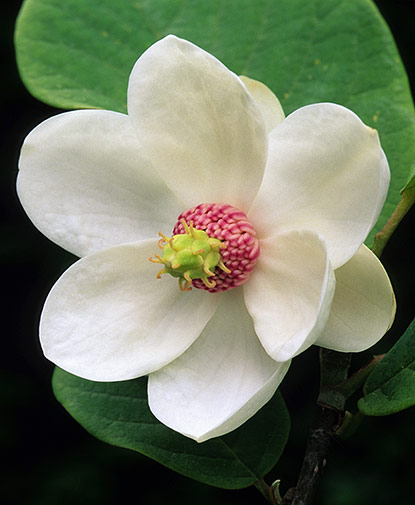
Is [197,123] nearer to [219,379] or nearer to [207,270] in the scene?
[207,270]

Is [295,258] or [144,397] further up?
[295,258]

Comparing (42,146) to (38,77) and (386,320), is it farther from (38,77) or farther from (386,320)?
(386,320)

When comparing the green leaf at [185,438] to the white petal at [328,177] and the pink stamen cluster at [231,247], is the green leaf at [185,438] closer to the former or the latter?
the pink stamen cluster at [231,247]

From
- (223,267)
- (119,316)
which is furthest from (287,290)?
(119,316)

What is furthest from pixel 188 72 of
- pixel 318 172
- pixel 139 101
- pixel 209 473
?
pixel 209 473

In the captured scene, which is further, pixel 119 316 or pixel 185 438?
pixel 185 438

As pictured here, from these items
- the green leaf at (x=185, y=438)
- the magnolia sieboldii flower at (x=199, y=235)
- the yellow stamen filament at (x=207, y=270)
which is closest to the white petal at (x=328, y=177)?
the magnolia sieboldii flower at (x=199, y=235)

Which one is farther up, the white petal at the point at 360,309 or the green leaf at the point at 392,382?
the white petal at the point at 360,309
